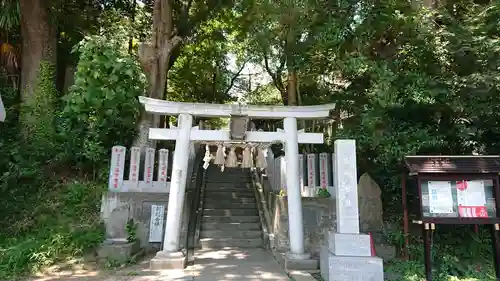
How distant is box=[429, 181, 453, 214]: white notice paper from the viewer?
6.39 metres

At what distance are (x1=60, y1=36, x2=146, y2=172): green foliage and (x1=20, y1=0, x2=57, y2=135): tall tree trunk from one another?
197 centimetres

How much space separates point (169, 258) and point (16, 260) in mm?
2995

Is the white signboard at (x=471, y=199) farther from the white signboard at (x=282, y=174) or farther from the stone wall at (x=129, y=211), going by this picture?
the stone wall at (x=129, y=211)

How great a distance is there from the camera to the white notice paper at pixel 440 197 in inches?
252

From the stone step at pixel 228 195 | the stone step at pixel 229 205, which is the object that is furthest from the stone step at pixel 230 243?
the stone step at pixel 228 195

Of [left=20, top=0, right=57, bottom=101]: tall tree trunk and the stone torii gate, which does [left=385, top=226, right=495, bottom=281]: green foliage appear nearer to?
the stone torii gate

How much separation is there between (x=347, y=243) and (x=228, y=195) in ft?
20.6

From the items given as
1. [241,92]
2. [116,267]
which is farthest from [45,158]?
[241,92]

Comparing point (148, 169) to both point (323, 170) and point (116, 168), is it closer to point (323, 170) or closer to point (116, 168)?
point (116, 168)

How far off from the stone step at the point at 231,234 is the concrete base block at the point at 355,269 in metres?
4.01

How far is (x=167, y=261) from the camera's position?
711 cm

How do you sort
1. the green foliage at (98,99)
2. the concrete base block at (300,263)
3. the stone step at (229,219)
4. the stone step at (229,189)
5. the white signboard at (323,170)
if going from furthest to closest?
the stone step at (229,189) → the stone step at (229,219) → the white signboard at (323,170) → the green foliage at (98,99) → the concrete base block at (300,263)

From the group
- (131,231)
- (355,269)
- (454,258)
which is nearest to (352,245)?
Answer: (355,269)

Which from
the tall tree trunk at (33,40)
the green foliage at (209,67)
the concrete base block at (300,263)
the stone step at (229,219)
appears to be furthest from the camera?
the green foliage at (209,67)
